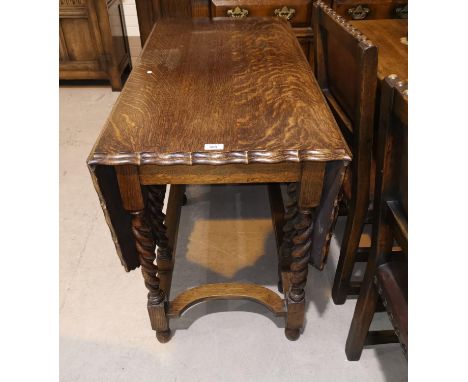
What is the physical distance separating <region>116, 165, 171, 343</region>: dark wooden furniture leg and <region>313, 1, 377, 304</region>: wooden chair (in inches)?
25.6

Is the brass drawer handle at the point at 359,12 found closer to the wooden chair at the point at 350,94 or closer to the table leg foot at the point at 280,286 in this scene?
the wooden chair at the point at 350,94

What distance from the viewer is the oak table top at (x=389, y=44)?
1.39 metres

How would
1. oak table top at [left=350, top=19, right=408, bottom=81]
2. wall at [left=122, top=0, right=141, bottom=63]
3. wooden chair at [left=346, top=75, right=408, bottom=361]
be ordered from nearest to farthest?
wooden chair at [left=346, top=75, right=408, bottom=361]
oak table top at [left=350, top=19, right=408, bottom=81]
wall at [left=122, top=0, right=141, bottom=63]

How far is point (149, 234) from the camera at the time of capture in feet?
4.01

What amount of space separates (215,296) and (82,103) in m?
2.33

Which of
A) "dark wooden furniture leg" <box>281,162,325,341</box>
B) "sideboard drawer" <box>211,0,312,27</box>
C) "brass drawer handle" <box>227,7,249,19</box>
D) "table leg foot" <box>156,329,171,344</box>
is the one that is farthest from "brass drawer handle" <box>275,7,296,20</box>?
"table leg foot" <box>156,329,171,344</box>

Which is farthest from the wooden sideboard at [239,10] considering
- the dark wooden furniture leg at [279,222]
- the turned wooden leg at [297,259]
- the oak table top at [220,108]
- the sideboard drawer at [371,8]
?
the turned wooden leg at [297,259]

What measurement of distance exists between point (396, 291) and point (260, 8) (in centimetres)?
172

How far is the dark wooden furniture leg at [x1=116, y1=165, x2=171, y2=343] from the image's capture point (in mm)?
1062

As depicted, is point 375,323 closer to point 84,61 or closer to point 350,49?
point 350,49

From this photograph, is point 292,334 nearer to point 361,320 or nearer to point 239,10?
point 361,320

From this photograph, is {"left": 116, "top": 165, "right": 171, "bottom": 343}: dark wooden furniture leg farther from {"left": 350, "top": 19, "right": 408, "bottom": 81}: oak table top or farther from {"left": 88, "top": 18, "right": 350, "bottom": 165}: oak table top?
{"left": 350, "top": 19, "right": 408, "bottom": 81}: oak table top

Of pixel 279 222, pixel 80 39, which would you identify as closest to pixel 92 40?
pixel 80 39

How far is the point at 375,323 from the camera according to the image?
1.55 metres
